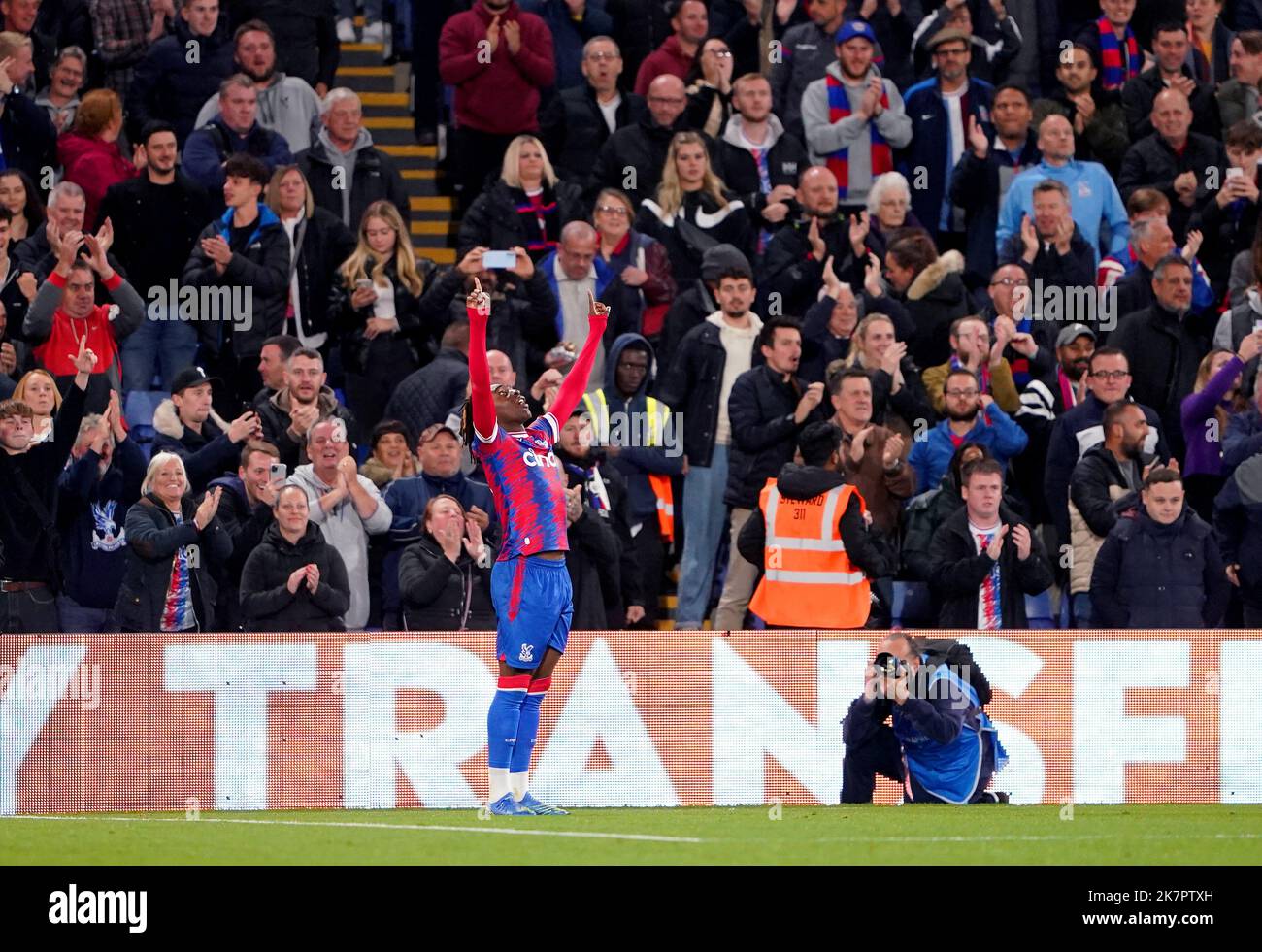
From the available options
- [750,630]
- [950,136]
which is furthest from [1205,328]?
[750,630]

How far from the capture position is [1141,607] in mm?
13016

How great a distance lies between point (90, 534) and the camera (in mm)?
13172

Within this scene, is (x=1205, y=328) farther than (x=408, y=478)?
Yes

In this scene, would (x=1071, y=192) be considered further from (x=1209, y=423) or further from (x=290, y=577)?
(x=290, y=577)

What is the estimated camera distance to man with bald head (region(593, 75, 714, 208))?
16125 millimetres

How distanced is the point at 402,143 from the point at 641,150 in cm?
297

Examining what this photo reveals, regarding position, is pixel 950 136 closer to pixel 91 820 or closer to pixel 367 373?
→ pixel 367 373

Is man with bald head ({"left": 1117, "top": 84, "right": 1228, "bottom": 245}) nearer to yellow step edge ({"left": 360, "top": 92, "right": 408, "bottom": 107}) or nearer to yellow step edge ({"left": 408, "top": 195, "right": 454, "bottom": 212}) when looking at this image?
yellow step edge ({"left": 408, "top": 195, "right": 454, "bottom": 212})

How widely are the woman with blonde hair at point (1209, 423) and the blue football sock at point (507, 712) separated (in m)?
5.35

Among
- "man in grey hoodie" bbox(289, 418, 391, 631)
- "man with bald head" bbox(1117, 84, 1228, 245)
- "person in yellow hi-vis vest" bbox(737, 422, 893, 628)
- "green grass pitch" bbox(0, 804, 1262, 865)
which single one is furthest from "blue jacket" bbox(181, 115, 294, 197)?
"man with bald head" bbox(1117, 84, 1228, 245)

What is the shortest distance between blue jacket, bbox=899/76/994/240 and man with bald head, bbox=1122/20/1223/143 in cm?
115

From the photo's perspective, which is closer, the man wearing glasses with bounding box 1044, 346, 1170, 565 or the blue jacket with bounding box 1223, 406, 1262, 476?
the blue jacket with bounding box 1223, 406, 1262, 476

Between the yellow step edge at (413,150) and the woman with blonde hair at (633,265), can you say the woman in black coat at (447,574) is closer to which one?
the woman with blonde hair at (633,265)

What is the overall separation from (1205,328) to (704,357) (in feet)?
11.7
